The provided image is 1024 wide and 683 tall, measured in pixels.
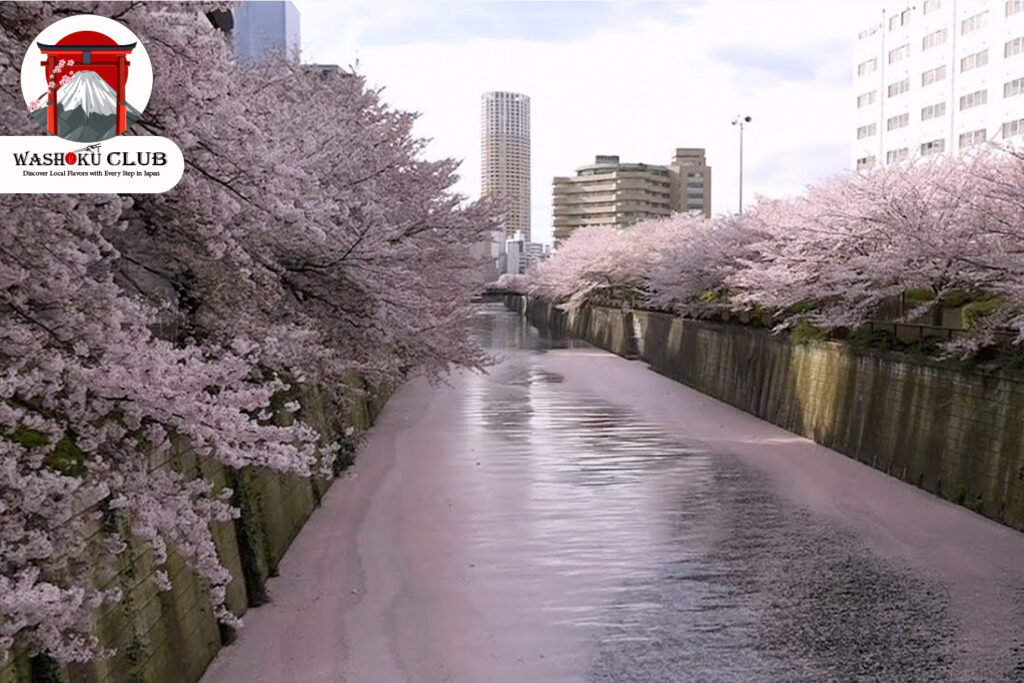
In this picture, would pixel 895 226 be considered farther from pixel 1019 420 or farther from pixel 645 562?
pixel 645 562

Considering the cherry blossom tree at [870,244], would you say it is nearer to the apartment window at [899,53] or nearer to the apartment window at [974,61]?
the apartment window at [974,61]

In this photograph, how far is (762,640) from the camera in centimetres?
1248

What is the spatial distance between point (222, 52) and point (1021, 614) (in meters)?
11.1

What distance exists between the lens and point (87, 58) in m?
6.96

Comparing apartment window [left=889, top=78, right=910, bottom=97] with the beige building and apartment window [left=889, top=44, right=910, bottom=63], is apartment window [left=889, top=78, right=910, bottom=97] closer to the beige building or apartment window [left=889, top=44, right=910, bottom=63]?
apartment window [left=889, top=44, right=910, bottom=63]

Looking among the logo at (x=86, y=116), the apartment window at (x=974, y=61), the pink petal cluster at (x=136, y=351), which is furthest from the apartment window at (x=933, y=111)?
the logo at (x=86, y=116)

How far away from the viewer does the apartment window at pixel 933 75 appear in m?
69.5

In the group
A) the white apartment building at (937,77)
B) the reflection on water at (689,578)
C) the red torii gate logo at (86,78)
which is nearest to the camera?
the red torii gate logo at (86,78)

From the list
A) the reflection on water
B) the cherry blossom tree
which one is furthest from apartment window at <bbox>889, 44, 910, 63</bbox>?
the reflection on water

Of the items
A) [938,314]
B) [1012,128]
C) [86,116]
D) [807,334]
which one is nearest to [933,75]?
[1012,128]

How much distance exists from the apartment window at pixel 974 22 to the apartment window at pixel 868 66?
12.0m

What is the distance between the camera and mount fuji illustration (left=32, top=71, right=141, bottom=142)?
7.13 meters

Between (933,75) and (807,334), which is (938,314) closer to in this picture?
(807,334)

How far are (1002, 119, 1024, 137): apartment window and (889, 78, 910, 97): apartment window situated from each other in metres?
12.7
